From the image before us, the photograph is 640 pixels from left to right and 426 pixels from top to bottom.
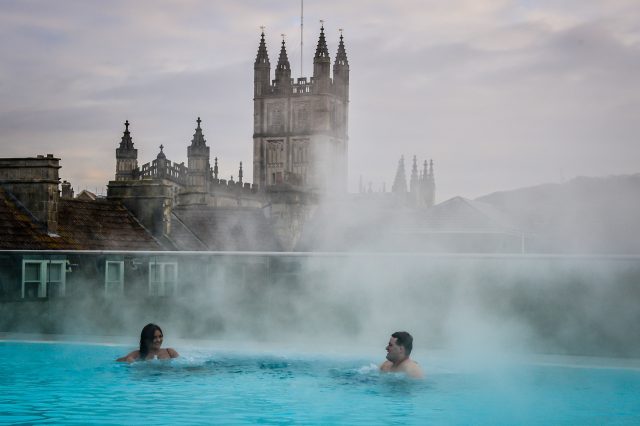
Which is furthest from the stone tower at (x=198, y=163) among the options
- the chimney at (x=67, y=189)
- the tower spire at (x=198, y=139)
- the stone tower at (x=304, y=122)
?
the stone tower at (x=304, y=122)

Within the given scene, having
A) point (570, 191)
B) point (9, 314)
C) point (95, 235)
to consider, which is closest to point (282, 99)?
point (570, 191)

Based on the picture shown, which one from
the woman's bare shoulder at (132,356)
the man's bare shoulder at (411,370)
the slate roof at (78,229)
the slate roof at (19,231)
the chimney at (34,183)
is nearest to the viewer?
the man's bare shoulder at (411,370)

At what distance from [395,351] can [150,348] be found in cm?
421

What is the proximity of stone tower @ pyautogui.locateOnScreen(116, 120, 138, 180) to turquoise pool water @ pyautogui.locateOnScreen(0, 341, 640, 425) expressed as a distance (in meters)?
74.7

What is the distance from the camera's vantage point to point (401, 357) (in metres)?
14.6

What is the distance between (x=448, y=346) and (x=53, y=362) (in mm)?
7299

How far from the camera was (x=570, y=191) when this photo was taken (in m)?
89.4

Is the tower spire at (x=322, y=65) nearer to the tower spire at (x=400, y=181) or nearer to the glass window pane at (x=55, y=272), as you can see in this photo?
the tower spire at (x=400, y=181)

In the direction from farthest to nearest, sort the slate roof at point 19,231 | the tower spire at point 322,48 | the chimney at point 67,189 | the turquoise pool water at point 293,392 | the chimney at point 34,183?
the tower spire at point 322,48, the chimney at point 67,189, the chimney at point 34,183, the slate roof at point 19,231, the turquoise pool water at point 293,392

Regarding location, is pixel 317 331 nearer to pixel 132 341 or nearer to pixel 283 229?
pixel 132 341

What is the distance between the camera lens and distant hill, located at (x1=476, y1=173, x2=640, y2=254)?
6750 cm

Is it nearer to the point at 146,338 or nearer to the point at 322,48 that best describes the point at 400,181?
the point at 322,48

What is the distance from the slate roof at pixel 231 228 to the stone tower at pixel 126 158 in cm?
3974

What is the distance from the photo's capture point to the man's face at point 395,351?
572 inches
